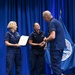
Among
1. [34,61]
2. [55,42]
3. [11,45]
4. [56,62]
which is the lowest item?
[34,61]

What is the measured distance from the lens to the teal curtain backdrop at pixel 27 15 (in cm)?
564

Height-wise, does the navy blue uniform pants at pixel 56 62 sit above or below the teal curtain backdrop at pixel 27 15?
below

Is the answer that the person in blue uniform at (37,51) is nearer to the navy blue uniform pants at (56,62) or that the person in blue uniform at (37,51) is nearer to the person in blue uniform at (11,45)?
the person in blue uniform at (11,45)

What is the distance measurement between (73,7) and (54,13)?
1.83ft

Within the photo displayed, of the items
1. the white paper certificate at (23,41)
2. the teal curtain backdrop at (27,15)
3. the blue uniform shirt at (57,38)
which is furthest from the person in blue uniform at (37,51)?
Result: the blue uniform shirt at (57,38)

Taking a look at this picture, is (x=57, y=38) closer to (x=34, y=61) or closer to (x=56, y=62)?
(x=56, y=62)

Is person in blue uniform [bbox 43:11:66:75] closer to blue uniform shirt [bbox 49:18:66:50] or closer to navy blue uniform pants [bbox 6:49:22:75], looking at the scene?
blue uniform shirt [bbox 49:18:66:50]

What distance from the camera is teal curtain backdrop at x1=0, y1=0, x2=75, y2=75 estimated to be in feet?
18.5

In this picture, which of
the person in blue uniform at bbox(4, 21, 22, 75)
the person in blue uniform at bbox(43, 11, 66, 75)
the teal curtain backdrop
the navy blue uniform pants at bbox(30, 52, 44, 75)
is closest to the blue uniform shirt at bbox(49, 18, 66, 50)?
the person in blue uniform at bbox(43, 11, 66, 75)

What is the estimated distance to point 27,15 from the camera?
5.66 m

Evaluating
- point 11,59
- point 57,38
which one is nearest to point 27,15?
point 11,59

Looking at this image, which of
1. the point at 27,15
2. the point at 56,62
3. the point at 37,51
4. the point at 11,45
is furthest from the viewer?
the point at 27,15

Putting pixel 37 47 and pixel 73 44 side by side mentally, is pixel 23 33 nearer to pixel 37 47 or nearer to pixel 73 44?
pixel 37 47

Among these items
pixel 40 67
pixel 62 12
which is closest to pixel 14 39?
pixel 40 67
